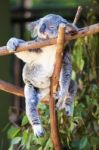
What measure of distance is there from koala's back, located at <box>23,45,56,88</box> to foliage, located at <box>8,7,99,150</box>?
435 mm

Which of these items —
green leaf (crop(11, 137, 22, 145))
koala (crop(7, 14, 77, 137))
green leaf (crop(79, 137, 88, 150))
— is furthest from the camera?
green leaf (crop(11, 137, 22, 145))

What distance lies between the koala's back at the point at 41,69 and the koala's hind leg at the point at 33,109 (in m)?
0.03

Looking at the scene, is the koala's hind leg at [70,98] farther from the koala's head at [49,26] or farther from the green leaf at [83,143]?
the green leaf at [83,143]

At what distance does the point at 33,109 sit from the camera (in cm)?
175

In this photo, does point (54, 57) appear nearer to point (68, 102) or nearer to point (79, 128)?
point (68, 102)

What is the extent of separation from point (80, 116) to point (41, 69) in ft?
1.81

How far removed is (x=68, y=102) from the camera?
5.87 ft

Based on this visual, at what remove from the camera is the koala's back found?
1.75 meters

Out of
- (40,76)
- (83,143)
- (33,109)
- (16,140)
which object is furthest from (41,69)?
(16,140)

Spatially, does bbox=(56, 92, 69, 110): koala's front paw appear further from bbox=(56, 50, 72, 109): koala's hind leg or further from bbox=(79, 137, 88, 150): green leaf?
bbox=(79, 137, 88, 150): green leaf

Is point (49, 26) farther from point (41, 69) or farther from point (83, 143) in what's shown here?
point (83, 143)

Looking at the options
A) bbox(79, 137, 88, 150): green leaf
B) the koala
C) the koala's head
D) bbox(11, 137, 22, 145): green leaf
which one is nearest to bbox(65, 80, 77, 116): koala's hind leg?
the koala

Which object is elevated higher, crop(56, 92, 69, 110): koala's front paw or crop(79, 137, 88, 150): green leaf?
crop(56, 92, 69, 110): koala's front paw

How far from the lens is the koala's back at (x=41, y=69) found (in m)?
1.75
